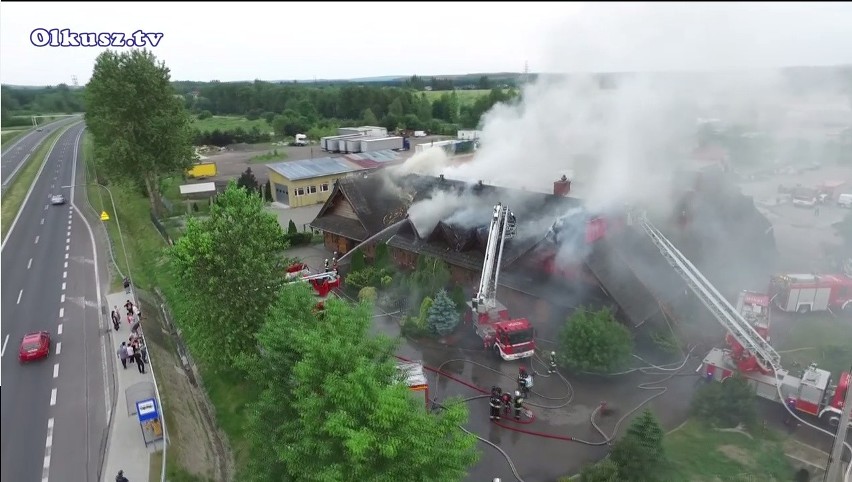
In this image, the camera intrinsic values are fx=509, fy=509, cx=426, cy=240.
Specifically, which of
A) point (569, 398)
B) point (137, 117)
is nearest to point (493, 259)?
point (569, 398)

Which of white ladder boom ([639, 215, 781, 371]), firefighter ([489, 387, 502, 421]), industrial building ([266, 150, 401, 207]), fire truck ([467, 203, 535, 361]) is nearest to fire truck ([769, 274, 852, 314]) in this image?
white ladder boom ([639, 215, 781, 371])

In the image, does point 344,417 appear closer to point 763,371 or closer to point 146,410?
point 146,410

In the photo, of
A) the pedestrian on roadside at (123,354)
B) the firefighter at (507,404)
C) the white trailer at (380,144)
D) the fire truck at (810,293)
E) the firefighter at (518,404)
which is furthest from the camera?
the white trailer at (380,144)

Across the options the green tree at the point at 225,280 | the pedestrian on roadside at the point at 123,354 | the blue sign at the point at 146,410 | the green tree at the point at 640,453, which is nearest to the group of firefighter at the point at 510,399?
the green tree at the point at 640,453

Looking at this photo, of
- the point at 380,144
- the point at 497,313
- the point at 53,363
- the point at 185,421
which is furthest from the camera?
the point at 380,144

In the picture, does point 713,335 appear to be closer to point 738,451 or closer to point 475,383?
point 738,451

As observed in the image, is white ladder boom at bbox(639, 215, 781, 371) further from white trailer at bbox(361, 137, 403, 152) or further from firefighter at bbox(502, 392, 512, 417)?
white trailer at bbox(361, 137, 403, 152)

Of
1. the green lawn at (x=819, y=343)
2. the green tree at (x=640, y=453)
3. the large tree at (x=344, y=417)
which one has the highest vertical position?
the large tree at (x=344, y=417)

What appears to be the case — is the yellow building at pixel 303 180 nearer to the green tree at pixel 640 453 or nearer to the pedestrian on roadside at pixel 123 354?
the pedestrian on roadside at pixel 123 354
